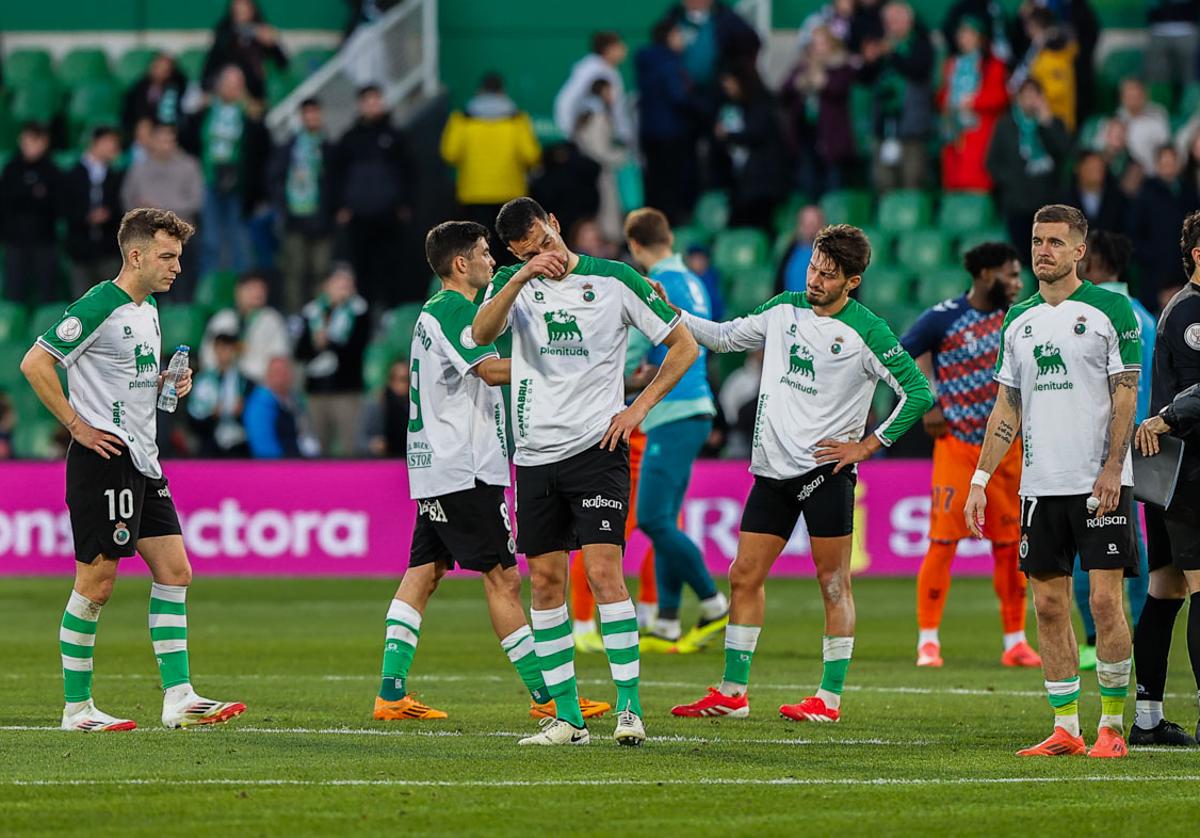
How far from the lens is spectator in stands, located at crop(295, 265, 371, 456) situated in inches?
872

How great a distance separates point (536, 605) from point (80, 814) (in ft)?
8.67

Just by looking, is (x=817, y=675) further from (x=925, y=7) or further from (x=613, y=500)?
(x=925, y=7)

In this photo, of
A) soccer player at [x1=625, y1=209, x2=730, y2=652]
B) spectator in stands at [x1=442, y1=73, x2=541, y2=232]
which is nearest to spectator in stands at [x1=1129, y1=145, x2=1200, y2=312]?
spectator in stands at [x1=442, y1=73, x2=541, y2=232]

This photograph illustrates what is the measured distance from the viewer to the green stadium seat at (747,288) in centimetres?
2314

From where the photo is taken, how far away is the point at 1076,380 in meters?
8.87

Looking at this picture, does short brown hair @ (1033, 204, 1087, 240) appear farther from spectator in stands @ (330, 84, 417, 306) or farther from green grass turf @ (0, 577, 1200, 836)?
spectator in stands @ (330, 84, 417, 306)

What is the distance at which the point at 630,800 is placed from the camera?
7676 millimetres

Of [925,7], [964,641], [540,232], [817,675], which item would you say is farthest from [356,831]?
[925,7]

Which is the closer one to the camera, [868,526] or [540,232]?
[540,232]

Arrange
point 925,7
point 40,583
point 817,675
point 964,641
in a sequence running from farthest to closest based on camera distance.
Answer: point 925,7, point 40,583, point 964,641, point 817,675

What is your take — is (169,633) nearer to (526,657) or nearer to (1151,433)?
(526,657)

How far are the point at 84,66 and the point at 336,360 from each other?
7286 mm

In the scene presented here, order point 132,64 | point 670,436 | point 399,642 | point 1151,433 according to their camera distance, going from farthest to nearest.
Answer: point 132,64, point 670,436, point 399,642, point 1151,433

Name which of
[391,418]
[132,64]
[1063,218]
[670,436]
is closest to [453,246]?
[1063,218]
